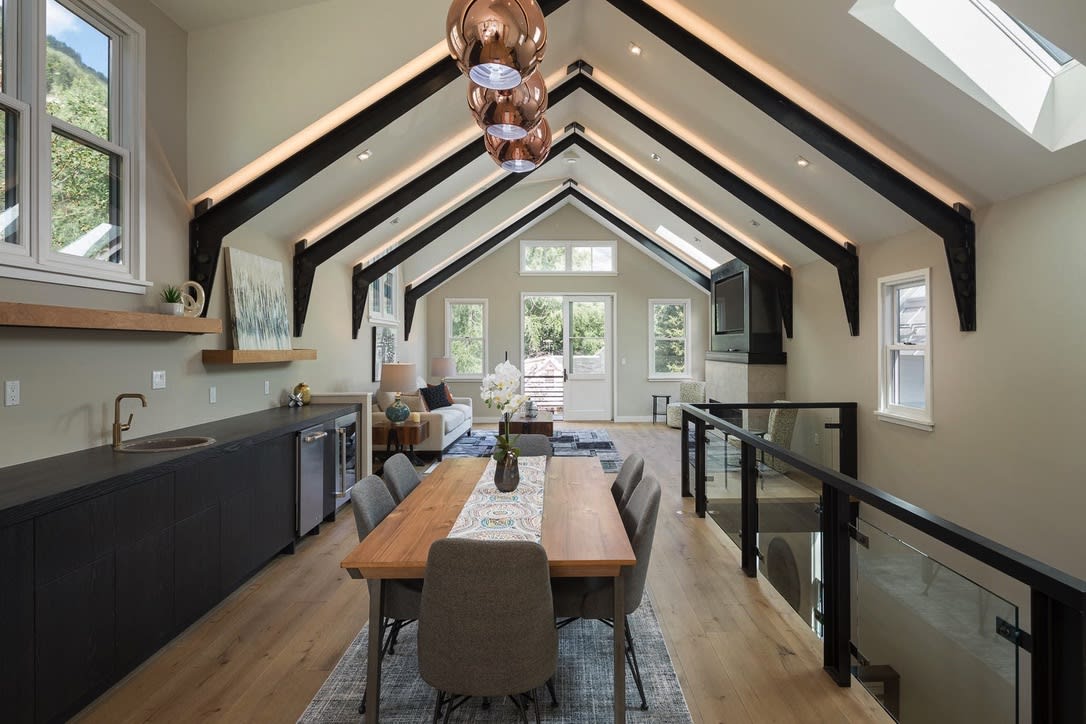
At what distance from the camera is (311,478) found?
3.94m

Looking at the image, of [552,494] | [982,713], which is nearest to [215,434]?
[552,494]

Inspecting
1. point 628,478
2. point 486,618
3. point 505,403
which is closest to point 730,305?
point 628,478

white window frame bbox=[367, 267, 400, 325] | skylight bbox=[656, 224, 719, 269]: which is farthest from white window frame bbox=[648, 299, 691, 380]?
white window frame bbox=[367, 267, 400, 325]

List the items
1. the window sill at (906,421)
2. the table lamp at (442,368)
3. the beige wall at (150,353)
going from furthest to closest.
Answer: the table lamp at (442,368)
the window sill at (906,421)
the beige wall at (150,353)

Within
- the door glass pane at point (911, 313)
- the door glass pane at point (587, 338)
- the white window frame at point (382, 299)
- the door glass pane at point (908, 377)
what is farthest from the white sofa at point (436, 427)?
the door glass pane at point (911, 313)

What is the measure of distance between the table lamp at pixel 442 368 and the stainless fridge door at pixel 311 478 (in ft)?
15.8

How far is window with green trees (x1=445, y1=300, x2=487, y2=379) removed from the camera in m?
10.1

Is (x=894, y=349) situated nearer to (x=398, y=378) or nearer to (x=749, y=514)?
(x=749, y=514)

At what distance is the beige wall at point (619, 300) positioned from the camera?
32.9 ft

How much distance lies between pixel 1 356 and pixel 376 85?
2572 millimetres

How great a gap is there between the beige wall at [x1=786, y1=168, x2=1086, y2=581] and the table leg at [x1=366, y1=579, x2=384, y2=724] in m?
3.70

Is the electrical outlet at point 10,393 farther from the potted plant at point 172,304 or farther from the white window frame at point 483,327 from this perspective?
the white window frame at point 483,327

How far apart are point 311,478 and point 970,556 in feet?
12.0

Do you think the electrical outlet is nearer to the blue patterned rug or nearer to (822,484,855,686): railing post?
(822,484,855,686): railing post
